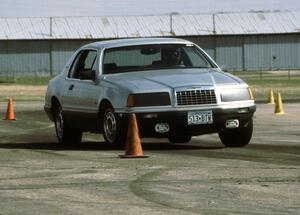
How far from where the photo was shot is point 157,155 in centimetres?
1277

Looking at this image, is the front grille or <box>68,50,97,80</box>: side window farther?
<box>68,50,97,80</box>: side window

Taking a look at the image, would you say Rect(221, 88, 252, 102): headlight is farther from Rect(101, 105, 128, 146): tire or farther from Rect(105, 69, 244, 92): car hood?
Rect(101, 105, 128, 146): tire

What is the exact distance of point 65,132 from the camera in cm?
1584

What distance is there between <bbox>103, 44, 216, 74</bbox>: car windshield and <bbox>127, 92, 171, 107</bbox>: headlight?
1.11m

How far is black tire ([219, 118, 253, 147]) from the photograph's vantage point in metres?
14.2

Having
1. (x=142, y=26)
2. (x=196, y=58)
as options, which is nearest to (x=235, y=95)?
(x=196, y=58)

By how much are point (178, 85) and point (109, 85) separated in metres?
1.15

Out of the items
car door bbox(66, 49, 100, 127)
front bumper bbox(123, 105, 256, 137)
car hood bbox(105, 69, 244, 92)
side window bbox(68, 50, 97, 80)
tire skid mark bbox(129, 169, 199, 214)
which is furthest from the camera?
side window bbox(68, 50, 97, 80)

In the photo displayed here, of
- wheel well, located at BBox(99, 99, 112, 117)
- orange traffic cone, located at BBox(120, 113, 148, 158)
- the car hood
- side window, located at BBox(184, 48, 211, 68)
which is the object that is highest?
side window, located at BBox(184, 48, 211, 68)

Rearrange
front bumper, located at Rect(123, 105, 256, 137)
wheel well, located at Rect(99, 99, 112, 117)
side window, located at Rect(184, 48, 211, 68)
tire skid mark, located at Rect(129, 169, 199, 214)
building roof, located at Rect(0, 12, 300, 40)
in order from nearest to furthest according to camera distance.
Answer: tire skid mark, located at Rect(129, 169, 199, 214) < front bumper, located at Rect(123, 105, 256, 137) < wheel well, located at Rect(99, 99, 112, 117) < side window, located at Rect(184, 48, 211, 68) < building roof, located at Rect(0, 12, 300, 40)

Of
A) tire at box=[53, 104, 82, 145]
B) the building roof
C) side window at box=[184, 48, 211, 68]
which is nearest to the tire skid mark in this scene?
side window at box=[184, 48, 211, 68]

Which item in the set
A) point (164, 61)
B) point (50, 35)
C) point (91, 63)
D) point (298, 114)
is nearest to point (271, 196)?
point (164, 61)

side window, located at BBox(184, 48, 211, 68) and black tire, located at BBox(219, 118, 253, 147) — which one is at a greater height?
side window, located at BBox(184, 48, 211, 68)

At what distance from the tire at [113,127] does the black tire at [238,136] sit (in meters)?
1.50
